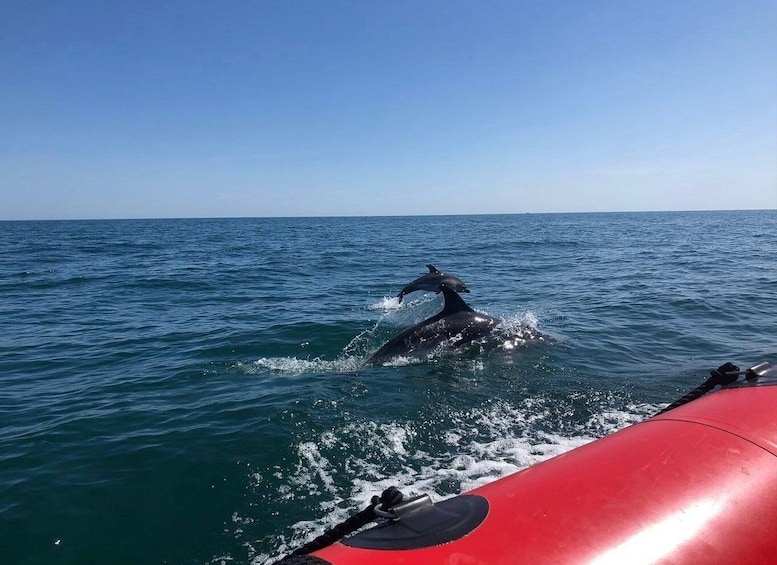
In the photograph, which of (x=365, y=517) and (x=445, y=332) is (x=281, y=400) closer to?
(x=445, y=332)

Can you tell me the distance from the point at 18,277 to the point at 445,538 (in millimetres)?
31229

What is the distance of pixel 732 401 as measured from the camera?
149 inches

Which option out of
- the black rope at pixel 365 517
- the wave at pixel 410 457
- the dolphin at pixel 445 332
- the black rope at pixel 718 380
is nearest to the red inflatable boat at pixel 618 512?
the black rope at pixel 365 517

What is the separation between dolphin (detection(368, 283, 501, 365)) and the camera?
1119cm

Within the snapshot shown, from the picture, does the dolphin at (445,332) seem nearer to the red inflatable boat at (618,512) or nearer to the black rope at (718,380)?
the black rope at (718,380)

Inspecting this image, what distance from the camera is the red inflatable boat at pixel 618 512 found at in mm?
2430

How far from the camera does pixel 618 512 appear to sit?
2623 millimetres

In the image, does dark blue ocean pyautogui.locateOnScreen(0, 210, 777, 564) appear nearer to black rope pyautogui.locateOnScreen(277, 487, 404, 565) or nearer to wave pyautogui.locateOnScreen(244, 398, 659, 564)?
wave pyautogui.locateOnScreen(244, 398, 659, 564)

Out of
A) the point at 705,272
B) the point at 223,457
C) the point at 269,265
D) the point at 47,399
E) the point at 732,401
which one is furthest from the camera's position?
the point at 269,265

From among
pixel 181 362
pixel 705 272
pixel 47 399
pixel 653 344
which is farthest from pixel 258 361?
pixel 705 272

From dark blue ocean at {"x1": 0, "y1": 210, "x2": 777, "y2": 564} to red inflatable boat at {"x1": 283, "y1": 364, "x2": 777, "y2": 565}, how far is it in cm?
265

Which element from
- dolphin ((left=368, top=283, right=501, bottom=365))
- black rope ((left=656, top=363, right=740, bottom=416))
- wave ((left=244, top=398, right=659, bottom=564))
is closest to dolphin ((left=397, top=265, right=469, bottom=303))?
dolphin ((left=368, top=283, right=501, bottom=365))

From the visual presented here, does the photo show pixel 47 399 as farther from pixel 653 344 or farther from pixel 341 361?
pixel 653 344

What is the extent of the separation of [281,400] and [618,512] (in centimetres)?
689
